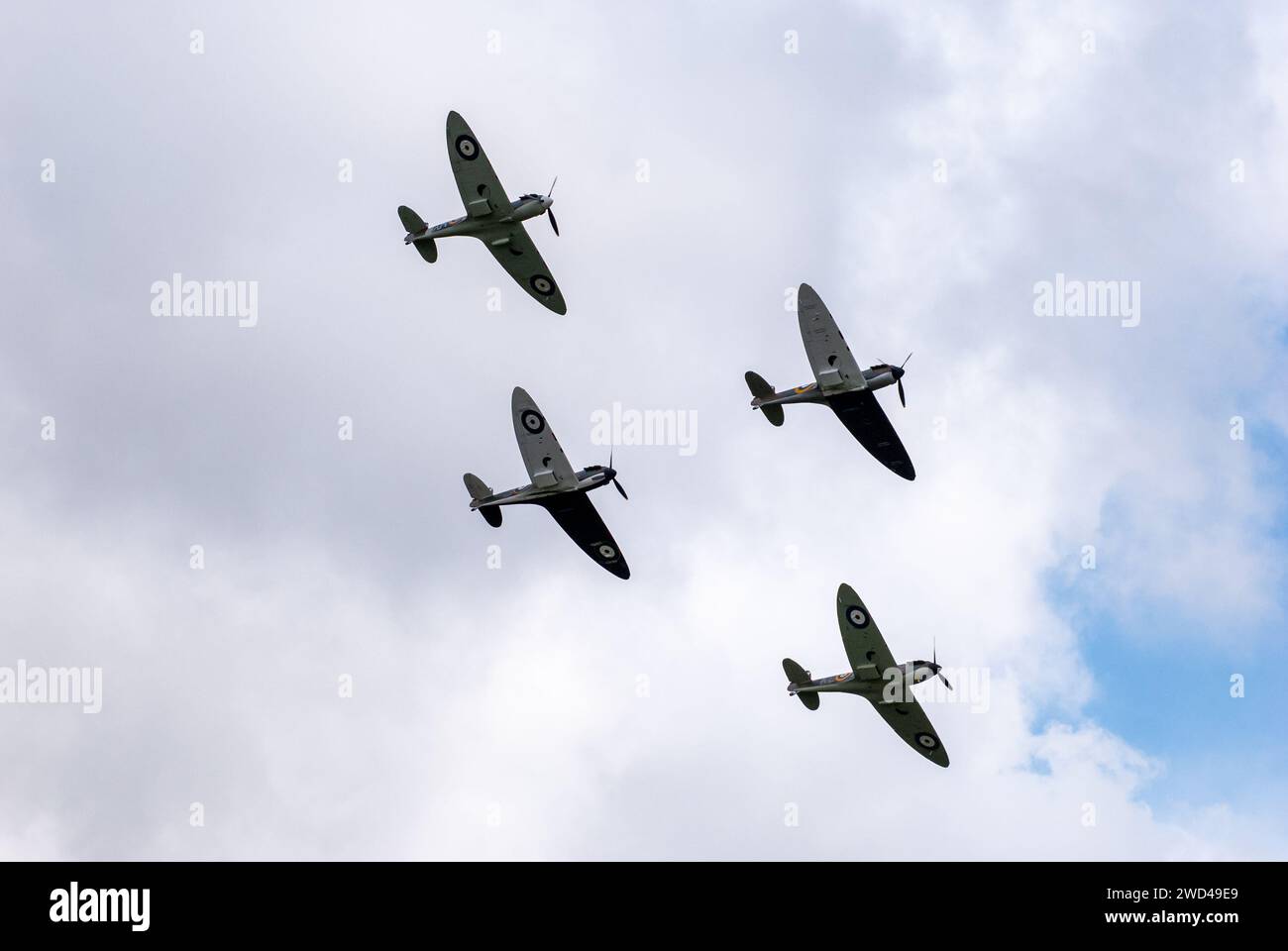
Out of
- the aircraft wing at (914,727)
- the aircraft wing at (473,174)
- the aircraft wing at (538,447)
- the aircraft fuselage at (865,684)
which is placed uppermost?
the aircraft wing at (473,174)

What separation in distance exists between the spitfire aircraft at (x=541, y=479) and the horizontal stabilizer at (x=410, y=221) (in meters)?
9.27

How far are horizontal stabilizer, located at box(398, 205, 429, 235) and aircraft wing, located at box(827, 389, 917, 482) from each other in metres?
17.9

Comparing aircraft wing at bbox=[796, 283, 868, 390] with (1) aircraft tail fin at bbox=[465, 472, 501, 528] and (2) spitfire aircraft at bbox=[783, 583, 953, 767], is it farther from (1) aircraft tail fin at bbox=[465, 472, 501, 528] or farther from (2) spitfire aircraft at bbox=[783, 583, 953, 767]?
(1) aircraft tail fin at bbox=[465, 472, 501, 528]

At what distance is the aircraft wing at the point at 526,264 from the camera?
72.7 m

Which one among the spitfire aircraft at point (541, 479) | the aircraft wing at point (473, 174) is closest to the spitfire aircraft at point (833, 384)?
the spitfire aircraft at point (541, 479)

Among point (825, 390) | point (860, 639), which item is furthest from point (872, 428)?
point (860, 639)

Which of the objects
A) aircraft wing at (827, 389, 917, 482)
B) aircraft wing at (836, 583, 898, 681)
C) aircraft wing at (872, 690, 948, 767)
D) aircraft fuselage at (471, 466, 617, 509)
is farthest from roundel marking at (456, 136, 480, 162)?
aircraft wing at (872, 690, 948, 767)

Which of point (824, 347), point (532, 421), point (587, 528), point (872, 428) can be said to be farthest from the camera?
point (872, 428)

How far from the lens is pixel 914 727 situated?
71188 millimetres

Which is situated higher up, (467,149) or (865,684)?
(467,149)

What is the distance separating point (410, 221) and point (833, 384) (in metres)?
18.2

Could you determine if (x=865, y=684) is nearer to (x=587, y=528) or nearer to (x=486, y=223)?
(x=587, y=528)

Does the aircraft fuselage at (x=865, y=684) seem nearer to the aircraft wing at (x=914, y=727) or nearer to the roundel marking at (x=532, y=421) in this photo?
the aircraft wing at (x=914, y=727)
